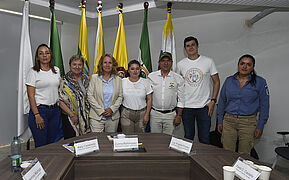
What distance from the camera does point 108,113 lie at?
2461 mm

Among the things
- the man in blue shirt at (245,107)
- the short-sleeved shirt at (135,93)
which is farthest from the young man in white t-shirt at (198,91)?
the short-sleeved shirt at (135,93)

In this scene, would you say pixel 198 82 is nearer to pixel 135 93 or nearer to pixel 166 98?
pixel 166 98

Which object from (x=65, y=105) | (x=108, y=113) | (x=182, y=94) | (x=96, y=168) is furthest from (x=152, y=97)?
(x=96, y=168)

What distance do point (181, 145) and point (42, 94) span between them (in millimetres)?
1761

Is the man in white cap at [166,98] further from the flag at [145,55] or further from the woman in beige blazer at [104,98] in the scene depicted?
the flag at [145,55]

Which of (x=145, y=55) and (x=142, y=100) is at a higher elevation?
(x=145, y=55)

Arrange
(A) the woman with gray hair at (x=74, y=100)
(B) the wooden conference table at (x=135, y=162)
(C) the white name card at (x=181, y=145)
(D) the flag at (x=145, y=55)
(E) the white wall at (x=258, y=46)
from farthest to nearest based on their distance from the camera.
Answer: (D) the flag at (x=145, y=55) → (E) the white wall at (x=258, y=46) → (A) the woman with gray hair at (x=74, y=100) → (C) the white name card at (x=181, y=145) → (B) the wooden conference table at (x=135, y=162)

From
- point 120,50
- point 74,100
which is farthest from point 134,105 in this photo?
point 120,50

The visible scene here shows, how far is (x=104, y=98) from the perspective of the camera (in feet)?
8.30

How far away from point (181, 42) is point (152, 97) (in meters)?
1.70

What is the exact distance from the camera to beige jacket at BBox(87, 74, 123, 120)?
2.47 m

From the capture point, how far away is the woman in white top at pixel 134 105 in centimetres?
258

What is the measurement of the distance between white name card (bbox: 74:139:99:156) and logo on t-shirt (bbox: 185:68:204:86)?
1578mm

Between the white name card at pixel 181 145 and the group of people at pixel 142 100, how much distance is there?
3.20 ft
